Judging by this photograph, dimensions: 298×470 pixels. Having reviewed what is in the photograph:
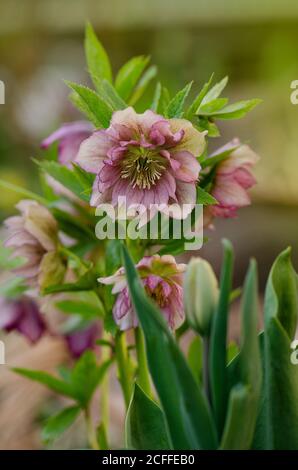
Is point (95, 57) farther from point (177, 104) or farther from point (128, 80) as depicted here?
point (177, 104)

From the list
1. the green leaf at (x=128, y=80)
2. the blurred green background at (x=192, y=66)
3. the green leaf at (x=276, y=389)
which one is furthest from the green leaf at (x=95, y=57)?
the blurred green background at (x=192, y=66)

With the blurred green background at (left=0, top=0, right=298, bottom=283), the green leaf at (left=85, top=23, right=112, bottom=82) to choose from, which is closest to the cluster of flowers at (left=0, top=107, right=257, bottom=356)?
the green leaf at (left=85, top=23, right=112, bottom=82)

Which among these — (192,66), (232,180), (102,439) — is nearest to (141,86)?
(232,180)

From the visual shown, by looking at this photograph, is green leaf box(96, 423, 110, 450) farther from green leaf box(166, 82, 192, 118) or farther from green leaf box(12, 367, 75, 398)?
green leaf box(166, 82, 192, 118)

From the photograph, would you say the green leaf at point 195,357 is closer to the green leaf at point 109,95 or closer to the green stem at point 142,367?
the green stem at point 142,367

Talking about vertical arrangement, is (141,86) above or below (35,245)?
above

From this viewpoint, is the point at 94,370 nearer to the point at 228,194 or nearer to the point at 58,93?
the point at 228,194

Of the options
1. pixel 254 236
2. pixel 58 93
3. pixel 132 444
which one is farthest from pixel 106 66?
pixel 58 93
